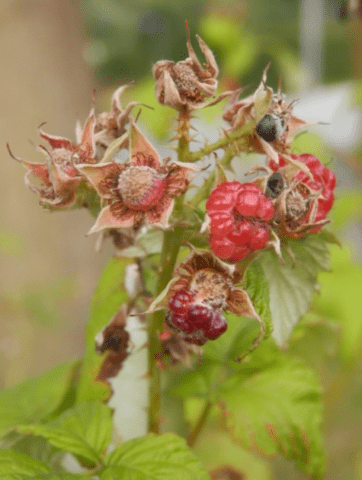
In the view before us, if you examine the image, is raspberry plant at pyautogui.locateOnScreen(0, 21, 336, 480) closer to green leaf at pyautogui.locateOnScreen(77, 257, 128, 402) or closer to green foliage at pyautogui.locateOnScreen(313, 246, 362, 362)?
green leaf at pyautogui.locateOnScreen(77, 257, 128, 402)

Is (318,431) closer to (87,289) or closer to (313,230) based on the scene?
(313,230)

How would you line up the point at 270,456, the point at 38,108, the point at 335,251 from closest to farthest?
the point at 270,456
the point at 335,251
the point at 38,108

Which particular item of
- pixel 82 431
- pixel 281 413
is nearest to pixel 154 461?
pixel 82 431

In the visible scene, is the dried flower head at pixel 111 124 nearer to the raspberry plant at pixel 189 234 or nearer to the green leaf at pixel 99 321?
the raspberry plant at pixel 189 234

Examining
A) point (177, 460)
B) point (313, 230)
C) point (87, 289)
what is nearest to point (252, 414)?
point (177, 460)

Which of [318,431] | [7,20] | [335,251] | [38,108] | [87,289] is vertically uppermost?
[7,20]

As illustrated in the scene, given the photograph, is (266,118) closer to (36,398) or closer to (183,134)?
(183,134)

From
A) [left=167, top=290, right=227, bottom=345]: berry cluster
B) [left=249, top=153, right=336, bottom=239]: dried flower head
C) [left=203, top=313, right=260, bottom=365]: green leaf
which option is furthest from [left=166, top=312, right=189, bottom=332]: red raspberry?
[left=203, top=313, right=260, bottom=365]: green leaf
